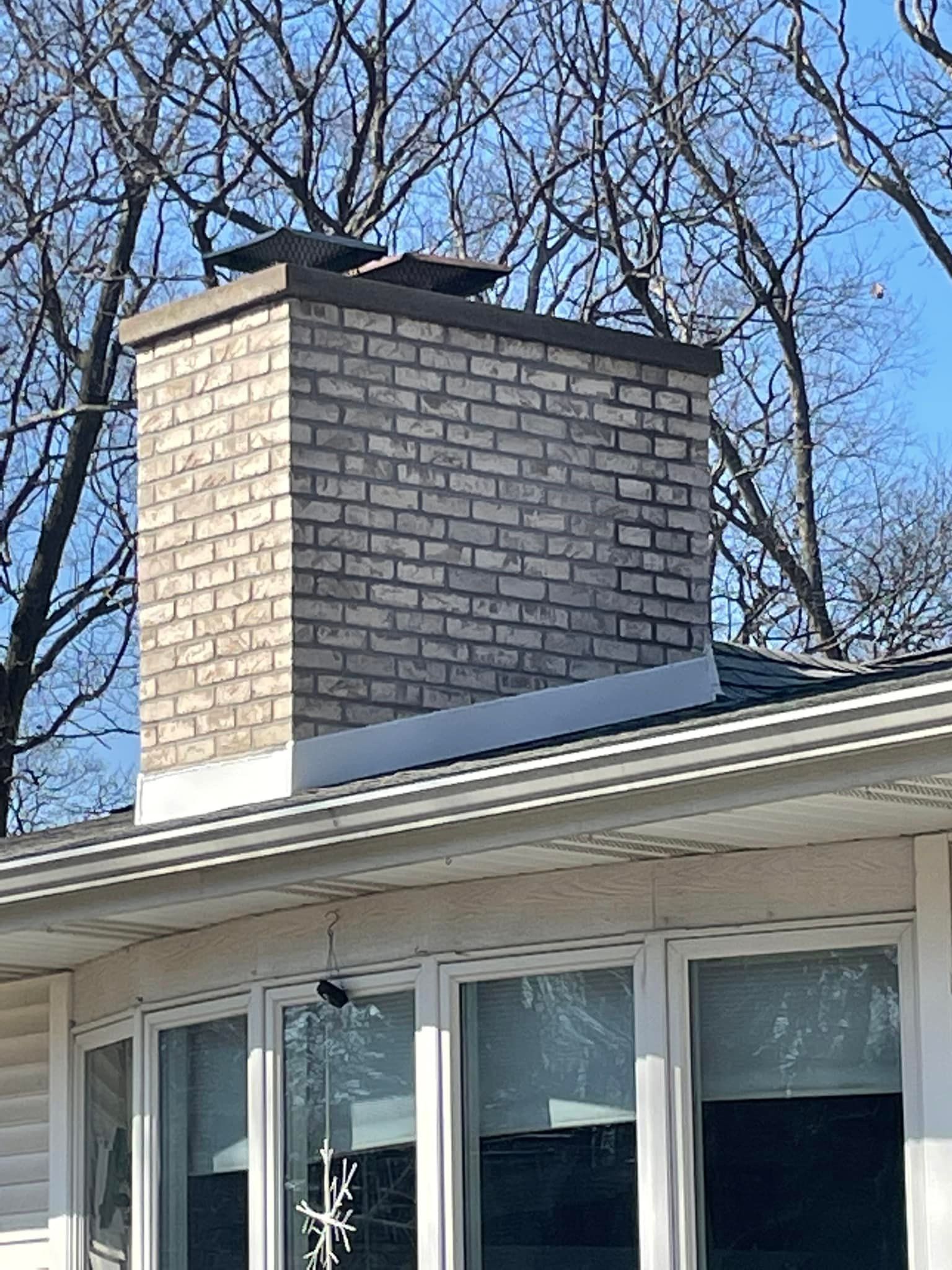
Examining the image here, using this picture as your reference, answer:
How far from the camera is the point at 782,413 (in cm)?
2150

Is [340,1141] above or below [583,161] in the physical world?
below

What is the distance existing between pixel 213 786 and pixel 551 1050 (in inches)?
79.8

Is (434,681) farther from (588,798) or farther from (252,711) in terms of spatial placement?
(588,798)

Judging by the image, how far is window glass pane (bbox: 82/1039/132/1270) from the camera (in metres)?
8.51

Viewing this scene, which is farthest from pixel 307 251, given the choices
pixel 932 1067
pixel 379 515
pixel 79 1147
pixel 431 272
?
pixel 932 1067

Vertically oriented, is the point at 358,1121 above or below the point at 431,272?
below

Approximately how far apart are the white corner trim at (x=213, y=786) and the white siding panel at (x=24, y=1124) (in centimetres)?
81

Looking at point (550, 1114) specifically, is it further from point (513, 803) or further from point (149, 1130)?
point (149, 1130)

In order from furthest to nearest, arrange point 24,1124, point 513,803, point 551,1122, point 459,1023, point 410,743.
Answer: point 24,1124 < point 410,743 < point 459,1023 < point 551,1122 < point 513,803

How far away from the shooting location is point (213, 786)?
28.2 ft

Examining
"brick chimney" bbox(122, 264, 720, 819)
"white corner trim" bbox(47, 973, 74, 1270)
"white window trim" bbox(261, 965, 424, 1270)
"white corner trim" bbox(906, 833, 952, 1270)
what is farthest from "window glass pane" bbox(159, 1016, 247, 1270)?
"white corner trim" bbox(906, 833, 952, 1270)

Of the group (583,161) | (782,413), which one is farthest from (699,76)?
(782,413)

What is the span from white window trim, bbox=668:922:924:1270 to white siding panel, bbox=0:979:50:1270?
312 cm

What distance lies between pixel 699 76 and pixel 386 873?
13034 mm
